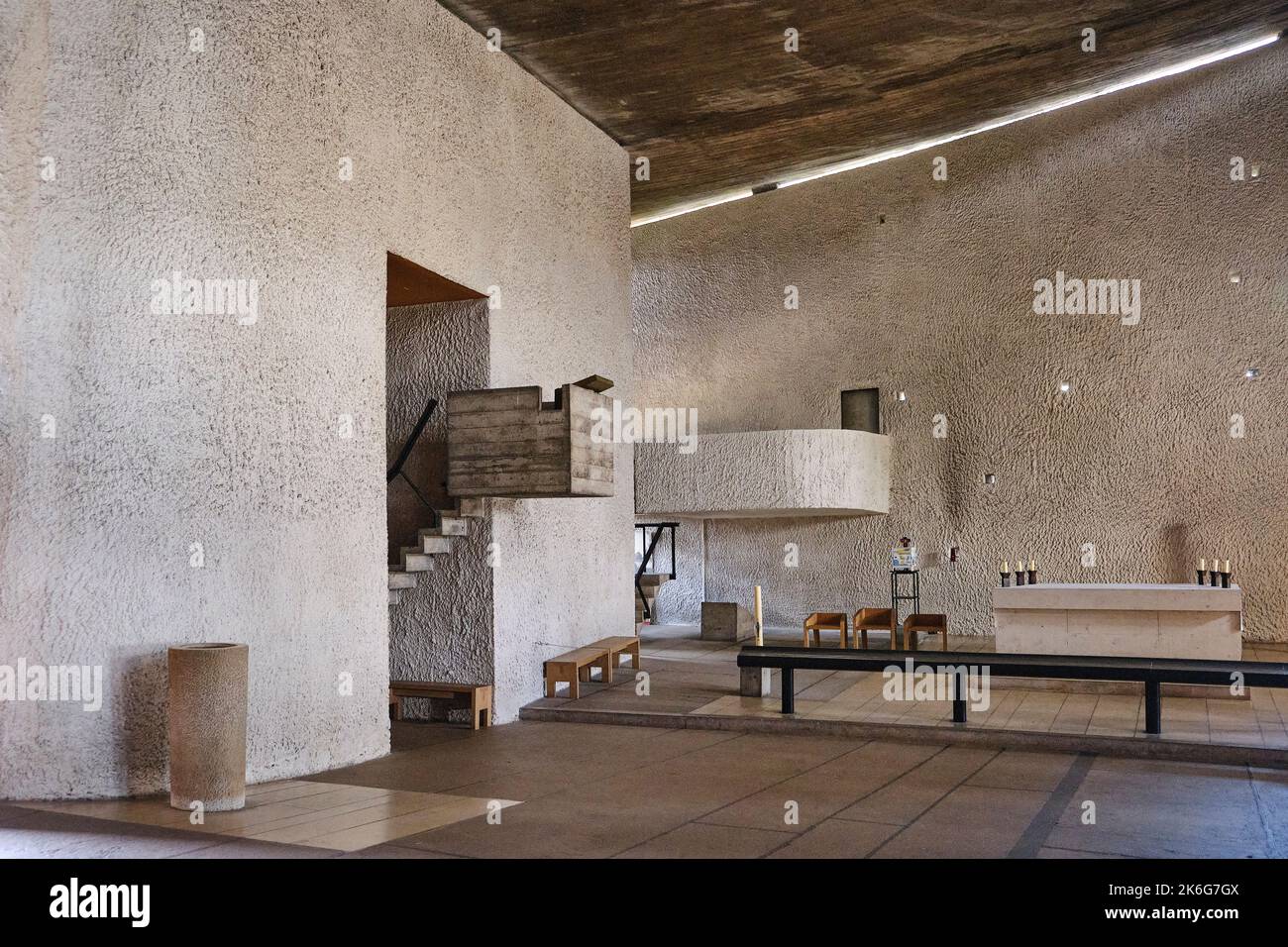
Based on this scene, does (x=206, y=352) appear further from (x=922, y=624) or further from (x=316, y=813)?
(x=922, y=624)

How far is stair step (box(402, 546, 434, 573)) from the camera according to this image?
8.11 m

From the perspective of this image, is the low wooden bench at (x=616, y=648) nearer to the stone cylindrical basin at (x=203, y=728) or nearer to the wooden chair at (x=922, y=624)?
the wooden chair at (x=922, y=624)

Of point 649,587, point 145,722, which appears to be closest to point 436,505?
point 145,722

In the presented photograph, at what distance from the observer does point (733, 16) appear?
8.86 m

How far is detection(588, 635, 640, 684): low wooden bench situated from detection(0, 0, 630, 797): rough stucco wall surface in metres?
2.74

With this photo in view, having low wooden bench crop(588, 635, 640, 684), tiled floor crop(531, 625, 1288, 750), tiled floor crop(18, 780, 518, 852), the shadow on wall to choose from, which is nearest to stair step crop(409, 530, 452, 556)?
tiled floor crop(531, 625, 1288, 750)

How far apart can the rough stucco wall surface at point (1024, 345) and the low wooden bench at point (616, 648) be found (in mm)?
4645

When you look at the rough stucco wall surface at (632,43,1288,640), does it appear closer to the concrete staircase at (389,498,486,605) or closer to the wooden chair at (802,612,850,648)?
the wooden chair at (802,612,850,648)

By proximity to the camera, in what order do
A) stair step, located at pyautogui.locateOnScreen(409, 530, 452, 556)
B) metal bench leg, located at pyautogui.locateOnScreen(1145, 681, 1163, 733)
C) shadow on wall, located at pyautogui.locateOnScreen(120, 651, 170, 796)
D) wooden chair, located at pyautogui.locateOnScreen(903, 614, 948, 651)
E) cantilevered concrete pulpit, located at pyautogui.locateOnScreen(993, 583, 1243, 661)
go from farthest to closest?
1. wooden chair, located at pyautogui.locateOnScreen(903, 614, 948, 651)
2. cantilevered concrete pulpit, located at pyautogui.locateOnScreen(993, 583, 1243, 661)
3. stair step, located at pyautogui.locateOnScreen(409, 530, 452, 556)
4. metal bench leg, located at pyautogui.locateOnScreen(1145, 681, 1163, 733)
5. shadow on wall, located at pyautogui.locateOnScreen(120, 651, 170, 796)

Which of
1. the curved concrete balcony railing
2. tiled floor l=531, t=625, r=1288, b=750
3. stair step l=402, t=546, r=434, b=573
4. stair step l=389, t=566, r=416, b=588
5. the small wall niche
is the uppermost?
the small wall niche

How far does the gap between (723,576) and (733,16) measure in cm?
816

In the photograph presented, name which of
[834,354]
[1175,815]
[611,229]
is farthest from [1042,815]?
[834,354]

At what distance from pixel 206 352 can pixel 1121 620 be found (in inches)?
284
